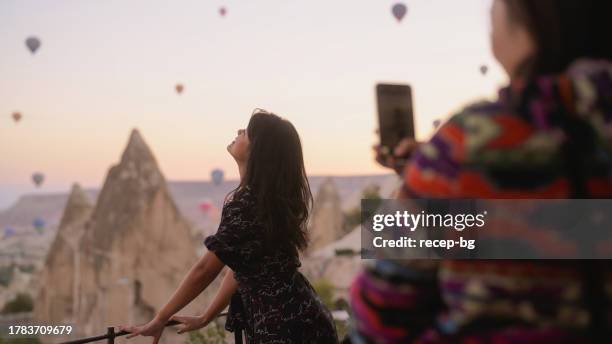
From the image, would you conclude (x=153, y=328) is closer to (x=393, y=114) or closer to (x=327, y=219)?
(x=393, y=114)

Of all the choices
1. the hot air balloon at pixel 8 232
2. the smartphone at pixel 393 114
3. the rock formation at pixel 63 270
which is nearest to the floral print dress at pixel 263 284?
the smartphone at pixel 393 114

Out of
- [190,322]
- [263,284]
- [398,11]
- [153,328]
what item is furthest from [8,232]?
[263,284]

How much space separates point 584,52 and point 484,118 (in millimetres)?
202

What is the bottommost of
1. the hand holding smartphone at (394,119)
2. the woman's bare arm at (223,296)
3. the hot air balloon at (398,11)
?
the woman's bare arm at (223,296)

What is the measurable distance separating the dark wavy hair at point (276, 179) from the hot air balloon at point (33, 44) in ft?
93.6

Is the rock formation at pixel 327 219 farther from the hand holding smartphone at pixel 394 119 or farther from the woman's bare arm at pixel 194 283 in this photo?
the hand holding smartphone at pixel 394 119

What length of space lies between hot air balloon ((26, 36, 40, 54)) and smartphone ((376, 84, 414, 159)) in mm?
29453

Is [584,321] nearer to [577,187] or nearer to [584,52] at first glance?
[577,187]

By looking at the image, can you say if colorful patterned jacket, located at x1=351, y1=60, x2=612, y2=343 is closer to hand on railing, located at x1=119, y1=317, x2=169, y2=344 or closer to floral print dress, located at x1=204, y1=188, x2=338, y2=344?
floral print dress, located at x1=204, y1=188, x2=338, y2=344

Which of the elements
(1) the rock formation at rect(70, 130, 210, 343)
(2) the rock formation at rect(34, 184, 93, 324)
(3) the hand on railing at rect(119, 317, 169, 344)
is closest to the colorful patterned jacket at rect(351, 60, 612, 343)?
(3) the hand on railing at rect(119, 317, 169, 344)

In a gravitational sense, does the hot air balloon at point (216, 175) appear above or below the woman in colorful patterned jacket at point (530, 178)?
above

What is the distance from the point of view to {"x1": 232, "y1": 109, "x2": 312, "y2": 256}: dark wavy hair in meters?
2.36

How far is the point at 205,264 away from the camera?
2.33 meters

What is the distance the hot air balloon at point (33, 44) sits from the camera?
1105 inches
